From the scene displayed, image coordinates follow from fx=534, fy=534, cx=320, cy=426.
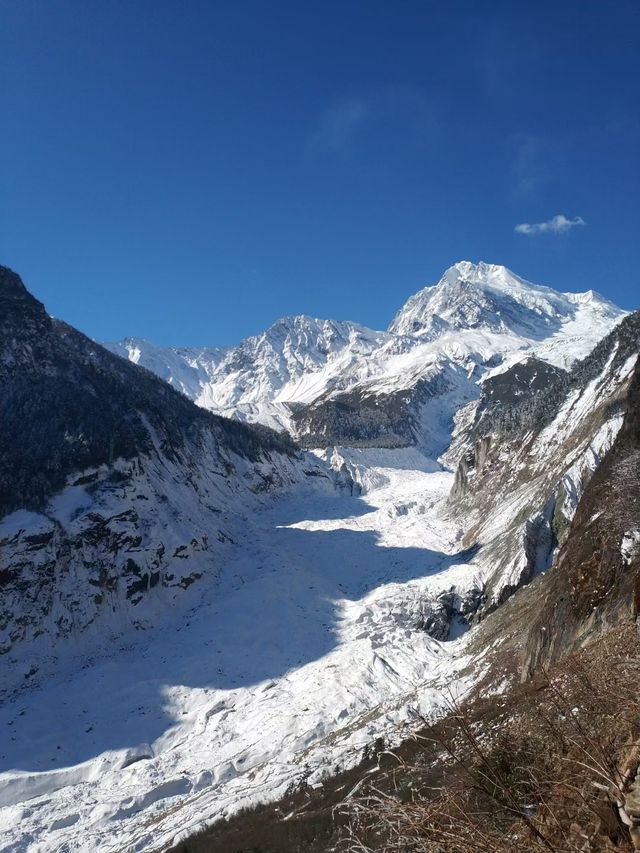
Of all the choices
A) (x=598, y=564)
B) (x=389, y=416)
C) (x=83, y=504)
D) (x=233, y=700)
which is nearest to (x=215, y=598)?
(x=83, y=504)

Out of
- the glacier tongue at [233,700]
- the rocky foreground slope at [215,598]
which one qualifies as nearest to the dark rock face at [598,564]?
the rocky foreground slope at [215,598]

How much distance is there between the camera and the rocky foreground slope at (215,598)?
23172mm

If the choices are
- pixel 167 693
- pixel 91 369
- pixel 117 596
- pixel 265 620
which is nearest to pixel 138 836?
pixel 167 693

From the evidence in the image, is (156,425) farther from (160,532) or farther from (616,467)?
(616,467)

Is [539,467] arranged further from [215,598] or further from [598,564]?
[598,564]

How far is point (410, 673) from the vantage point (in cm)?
2988

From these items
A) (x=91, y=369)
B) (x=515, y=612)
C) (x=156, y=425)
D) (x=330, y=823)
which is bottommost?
(x=330, y=823)

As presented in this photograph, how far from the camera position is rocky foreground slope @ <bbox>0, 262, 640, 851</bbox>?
2317 centimetres

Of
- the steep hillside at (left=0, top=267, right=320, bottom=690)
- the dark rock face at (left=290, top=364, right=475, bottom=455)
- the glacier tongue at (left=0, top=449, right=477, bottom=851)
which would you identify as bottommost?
the glacier tongue at (left=0, top=449, right=477, bottom=851)

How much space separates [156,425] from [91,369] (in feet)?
36.7

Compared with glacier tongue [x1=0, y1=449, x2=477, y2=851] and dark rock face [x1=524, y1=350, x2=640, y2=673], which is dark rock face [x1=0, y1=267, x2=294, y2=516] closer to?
glacier tongue [x1=0, y1=449, x2=477, y2=851]

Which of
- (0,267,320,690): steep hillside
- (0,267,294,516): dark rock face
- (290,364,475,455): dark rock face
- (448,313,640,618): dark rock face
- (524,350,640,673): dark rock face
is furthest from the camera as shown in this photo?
(290,364,475,455): dark rock face

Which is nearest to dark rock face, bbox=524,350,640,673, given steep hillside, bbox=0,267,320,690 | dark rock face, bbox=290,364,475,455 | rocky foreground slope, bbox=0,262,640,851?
rocky foreground slope, bbox=0,262,640,851

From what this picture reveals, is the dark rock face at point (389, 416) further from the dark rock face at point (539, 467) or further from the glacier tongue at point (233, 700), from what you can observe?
Result: the glacier tongue at point (233, 700)
